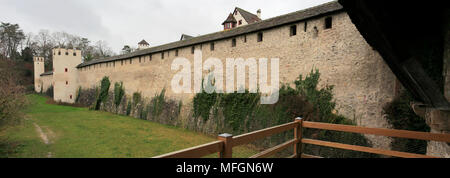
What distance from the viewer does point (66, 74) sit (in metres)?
27.7

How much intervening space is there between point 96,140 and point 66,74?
22.9 meters

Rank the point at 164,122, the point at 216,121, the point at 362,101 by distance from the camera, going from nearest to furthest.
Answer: the point at 362,101
the point at 216,121
the point at 164,122

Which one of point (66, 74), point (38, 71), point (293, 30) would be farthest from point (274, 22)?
point (38, 71)

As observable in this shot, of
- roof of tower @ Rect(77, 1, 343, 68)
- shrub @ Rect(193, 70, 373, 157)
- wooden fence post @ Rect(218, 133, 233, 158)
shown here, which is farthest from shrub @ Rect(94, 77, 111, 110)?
wooden fence post @ Rect(218, 133, 233, 158)

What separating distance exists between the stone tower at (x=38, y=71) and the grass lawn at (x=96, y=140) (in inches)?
1349

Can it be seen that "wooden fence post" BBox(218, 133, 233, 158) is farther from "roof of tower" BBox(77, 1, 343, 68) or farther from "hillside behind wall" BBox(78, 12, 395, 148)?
"roof of tower" BBox(77, 1, 343, 68)

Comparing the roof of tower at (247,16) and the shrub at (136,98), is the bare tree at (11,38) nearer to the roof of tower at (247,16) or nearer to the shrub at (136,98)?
the shrub at (136,98)

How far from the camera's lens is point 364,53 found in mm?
7188

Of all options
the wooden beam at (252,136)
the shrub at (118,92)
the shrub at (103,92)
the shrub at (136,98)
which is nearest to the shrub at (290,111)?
the wooden beam at (252,136)

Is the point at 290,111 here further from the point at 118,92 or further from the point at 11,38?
the point at 11,38

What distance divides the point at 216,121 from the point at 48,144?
8.17 meters

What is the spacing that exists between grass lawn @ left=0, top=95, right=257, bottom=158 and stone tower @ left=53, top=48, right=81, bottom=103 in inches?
593
